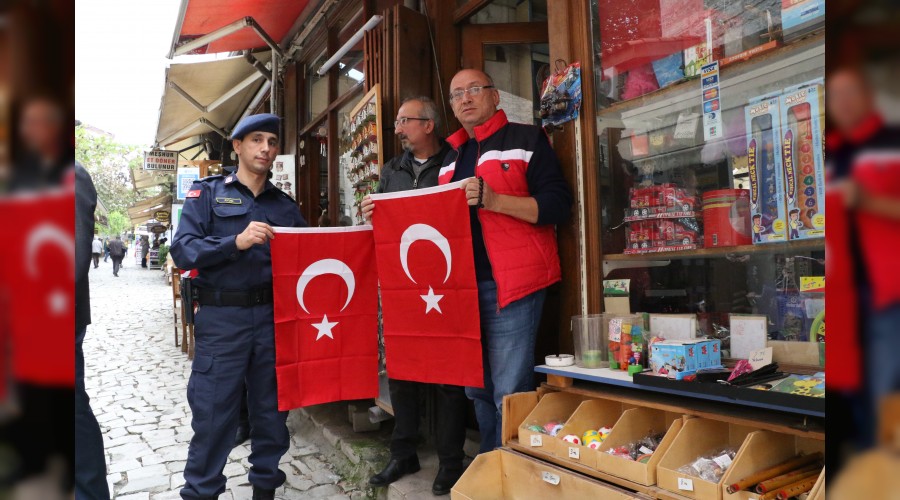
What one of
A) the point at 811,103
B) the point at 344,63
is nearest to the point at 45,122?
the point at 811,103

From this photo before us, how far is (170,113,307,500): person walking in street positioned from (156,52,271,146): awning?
5.31 meters

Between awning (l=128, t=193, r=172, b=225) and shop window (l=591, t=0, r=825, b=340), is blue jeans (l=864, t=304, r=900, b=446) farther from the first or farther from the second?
awning (l=128, t=193, r=172, b=225)

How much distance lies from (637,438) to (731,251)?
0.91 m

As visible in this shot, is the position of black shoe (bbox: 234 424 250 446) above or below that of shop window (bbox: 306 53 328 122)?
below

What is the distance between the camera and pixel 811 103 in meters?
2.12

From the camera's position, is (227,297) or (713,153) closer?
(713,153)

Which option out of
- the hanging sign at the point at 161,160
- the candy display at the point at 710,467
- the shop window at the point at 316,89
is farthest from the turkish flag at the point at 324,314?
the hanging sign at the point at 161,160

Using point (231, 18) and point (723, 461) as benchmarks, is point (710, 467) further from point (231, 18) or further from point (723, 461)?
point (231, 18)

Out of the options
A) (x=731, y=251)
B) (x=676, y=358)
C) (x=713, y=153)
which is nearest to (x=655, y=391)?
(x=676, y=358)

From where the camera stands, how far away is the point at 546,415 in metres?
2.64

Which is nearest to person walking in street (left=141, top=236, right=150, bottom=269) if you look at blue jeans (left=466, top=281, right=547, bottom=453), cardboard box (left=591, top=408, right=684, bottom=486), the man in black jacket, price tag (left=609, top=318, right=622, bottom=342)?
the man in black jacket

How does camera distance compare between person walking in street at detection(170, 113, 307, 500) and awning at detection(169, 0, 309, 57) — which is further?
awning at detection(169, 0, 309, 57)

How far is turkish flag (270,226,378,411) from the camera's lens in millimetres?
3186

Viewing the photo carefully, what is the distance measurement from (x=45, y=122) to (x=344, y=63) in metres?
6.34
